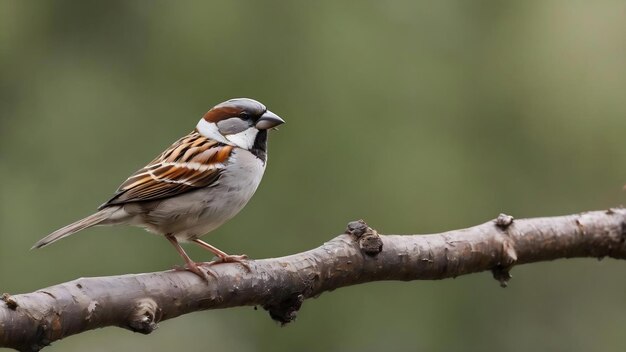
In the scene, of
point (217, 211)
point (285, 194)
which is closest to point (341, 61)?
point (285, 194)

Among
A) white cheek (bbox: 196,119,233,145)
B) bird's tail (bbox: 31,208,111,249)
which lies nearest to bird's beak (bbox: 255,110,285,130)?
white cheek (bbox: 196,119,233,145)

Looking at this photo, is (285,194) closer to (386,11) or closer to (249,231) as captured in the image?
(249,231)

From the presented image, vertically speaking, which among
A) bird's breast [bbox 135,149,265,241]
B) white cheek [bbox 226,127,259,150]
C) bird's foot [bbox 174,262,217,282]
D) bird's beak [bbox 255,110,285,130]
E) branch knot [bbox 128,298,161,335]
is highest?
bird's beak [bbox 255,110,285,130]

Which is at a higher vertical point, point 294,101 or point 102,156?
point 294,101

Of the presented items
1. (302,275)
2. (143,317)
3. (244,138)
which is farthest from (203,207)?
(143,317)

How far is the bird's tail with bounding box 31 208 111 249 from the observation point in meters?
3.21

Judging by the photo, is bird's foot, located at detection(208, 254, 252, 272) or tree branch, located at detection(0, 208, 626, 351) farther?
bird's foot, located at detection(208, 254, 252, 272)

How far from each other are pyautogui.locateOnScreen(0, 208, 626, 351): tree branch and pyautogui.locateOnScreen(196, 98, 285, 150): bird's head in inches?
29.5

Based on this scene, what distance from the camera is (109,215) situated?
3.52 meters

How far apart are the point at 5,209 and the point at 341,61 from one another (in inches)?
111

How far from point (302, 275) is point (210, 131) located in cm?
106

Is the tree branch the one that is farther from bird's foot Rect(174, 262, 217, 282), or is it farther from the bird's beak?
the bird's beak

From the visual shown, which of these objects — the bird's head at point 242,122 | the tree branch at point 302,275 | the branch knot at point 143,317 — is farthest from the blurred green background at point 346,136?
the branch knot at point 143,317

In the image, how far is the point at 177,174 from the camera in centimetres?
368
